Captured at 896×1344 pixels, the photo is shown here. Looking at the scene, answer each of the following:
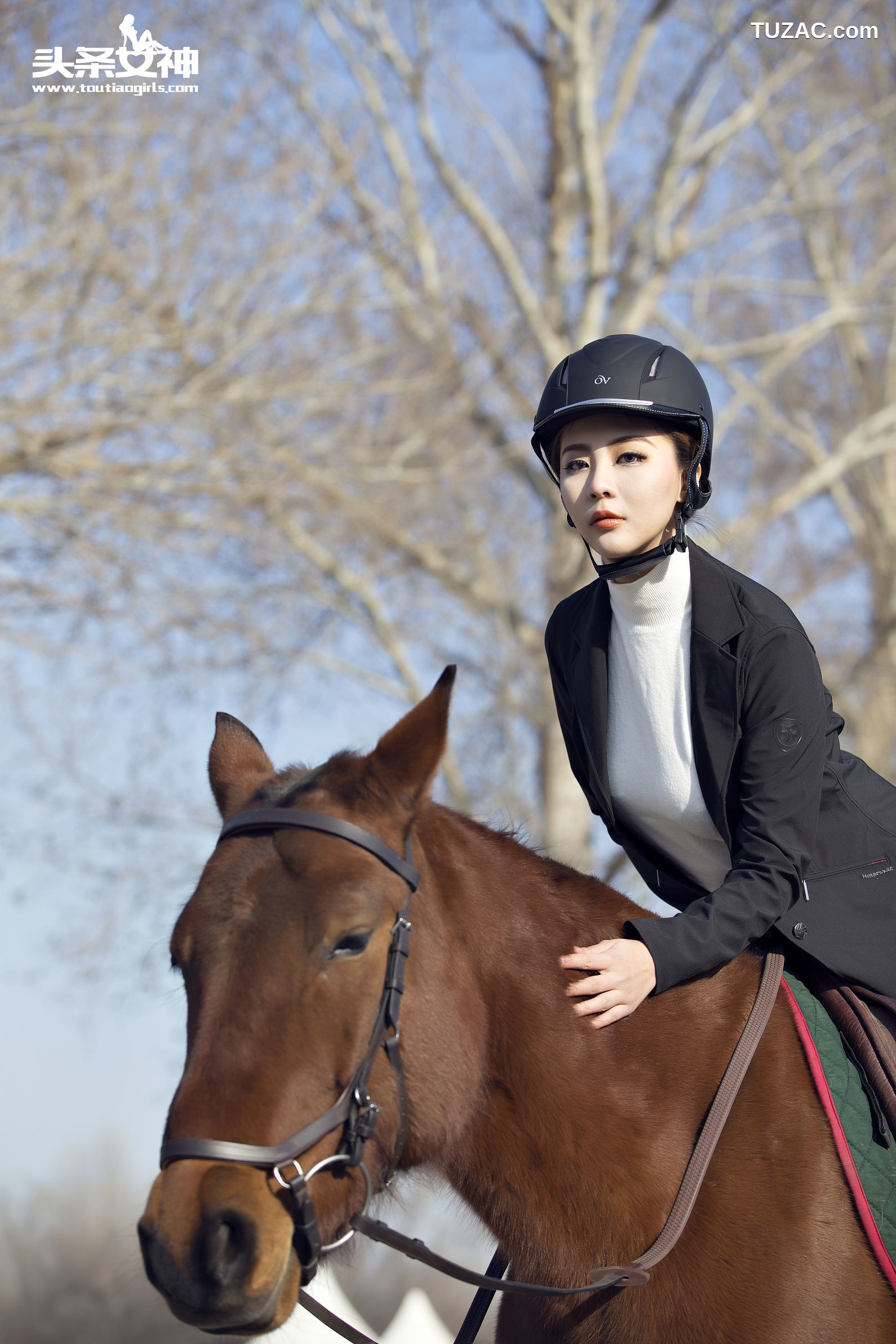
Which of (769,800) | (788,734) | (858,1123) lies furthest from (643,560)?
(858,1123)

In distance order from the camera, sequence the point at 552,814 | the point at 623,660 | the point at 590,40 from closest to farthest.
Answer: the point at 623,660 → the point at 552,814 → the point at 590,40

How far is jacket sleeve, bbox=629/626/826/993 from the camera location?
2436mm

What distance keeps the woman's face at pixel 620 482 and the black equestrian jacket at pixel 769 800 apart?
0.17 m

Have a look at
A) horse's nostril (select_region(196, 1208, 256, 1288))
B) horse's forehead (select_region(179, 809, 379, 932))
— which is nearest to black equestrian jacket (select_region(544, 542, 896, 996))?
horse's forehead (select_region(179, 809, 379, 932))

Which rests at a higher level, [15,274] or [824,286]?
[824,286]

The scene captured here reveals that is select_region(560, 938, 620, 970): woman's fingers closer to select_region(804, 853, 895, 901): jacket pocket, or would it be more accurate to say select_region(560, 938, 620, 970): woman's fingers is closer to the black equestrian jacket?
the black equestrian jacket

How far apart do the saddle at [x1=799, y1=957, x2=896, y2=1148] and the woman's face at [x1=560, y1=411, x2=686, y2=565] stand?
107cm

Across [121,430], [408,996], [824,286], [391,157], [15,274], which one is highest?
[391,157]

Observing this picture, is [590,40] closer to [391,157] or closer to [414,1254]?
[391,157]

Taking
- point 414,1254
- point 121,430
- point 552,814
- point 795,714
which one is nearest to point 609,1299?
Result: point 414,1254

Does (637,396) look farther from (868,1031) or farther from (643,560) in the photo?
(868,1031)

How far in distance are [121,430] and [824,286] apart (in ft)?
31.1

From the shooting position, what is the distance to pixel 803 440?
16.1 metres

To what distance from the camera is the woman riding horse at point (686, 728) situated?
97.5 inches
